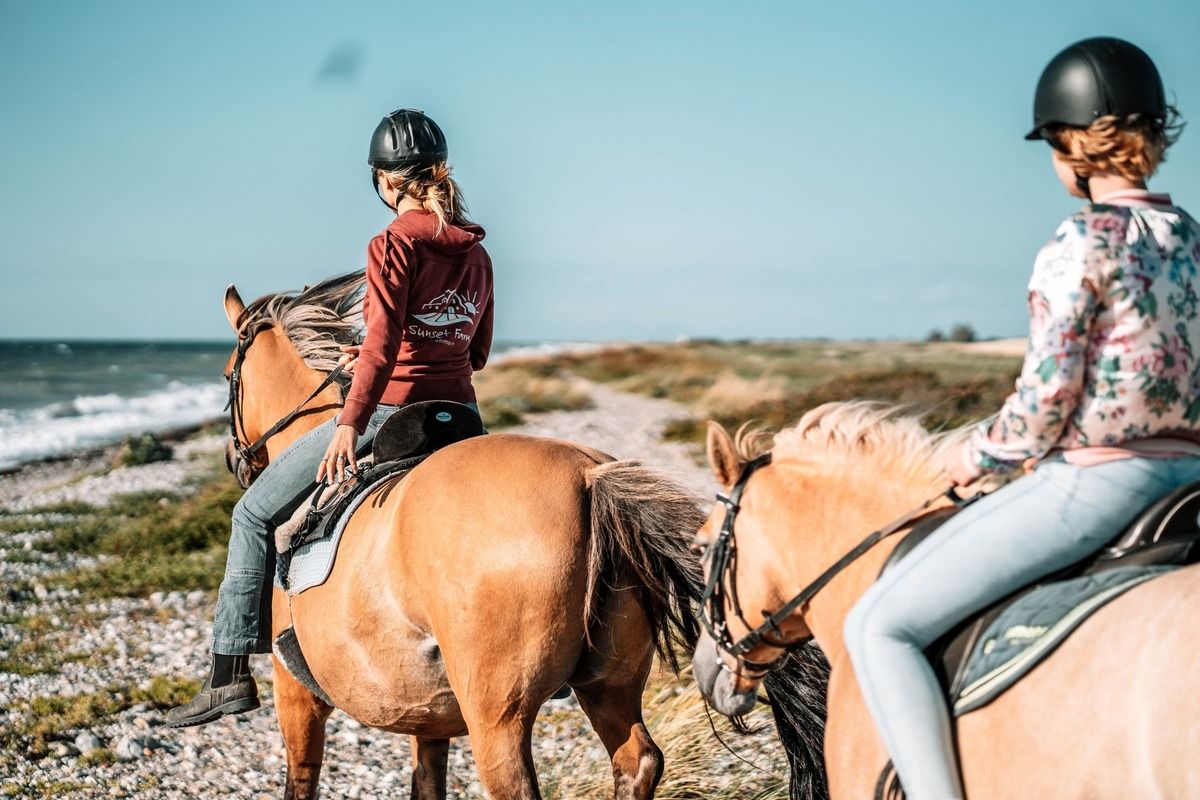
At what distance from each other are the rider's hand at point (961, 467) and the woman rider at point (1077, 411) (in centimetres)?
1

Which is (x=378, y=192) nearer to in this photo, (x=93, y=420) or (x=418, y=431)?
(x=418, y=431)

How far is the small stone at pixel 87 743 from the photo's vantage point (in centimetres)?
641

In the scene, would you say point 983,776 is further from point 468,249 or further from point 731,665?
point 468,249

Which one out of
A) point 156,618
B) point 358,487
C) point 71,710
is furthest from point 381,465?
point 156,618

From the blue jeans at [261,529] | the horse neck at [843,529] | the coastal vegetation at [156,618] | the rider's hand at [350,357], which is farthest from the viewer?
the coastal vegetation at [156,618]

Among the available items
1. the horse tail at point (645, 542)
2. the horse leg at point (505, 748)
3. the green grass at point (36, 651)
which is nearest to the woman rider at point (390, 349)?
the horse tail at point (645, 542)

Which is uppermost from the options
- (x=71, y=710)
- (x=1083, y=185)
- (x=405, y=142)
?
(x=405, y=142)

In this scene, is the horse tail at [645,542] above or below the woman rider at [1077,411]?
below

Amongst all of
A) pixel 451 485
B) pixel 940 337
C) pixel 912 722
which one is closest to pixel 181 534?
pixel 451 485

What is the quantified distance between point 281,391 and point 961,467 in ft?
11.6

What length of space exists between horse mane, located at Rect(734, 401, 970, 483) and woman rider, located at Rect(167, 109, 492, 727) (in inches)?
68.2

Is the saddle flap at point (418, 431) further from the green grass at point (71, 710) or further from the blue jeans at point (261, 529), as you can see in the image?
the green grass at point (71, 710)

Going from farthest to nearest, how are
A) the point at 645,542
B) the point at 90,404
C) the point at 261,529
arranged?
the point at 90,404
the point at 261,529
the point at 645,542

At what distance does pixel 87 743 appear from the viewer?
21.2 feet
